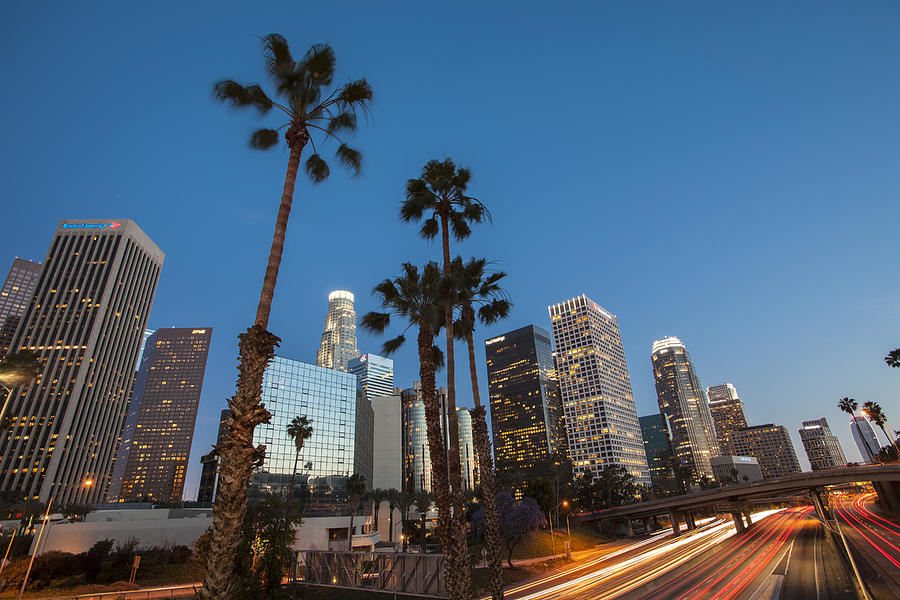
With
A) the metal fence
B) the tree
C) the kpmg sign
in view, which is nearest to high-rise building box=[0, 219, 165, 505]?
the kpmg sign

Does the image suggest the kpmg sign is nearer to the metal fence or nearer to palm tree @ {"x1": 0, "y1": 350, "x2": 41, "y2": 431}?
palm tree @ {"x1": 0, "y1": 350, "x2": 41, "y2": 431}

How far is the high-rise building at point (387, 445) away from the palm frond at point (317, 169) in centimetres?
15855

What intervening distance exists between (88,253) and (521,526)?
157 m

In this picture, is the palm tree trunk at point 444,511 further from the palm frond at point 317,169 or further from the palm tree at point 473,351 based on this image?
the palm frond at point 317,169

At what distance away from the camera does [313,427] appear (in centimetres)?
9794

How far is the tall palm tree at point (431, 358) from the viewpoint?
1409 centimetres

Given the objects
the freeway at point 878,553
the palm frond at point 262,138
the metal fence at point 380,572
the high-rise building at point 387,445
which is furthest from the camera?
the high-rise building at point 387,445

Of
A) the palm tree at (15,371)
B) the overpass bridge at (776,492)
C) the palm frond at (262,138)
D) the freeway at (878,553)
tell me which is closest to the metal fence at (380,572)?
the palm tree at (15,371)

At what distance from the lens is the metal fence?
78.0 feet

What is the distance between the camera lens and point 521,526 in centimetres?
4612

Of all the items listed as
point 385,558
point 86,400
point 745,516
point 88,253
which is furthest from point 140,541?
point 88,253

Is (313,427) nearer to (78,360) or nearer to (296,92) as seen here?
(78,360)

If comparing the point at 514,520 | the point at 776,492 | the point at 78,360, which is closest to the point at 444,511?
the point at 514,520

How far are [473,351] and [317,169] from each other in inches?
396
